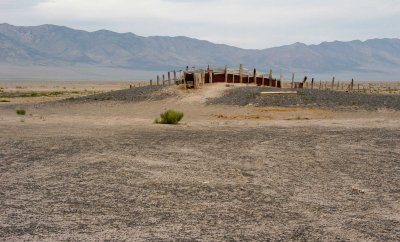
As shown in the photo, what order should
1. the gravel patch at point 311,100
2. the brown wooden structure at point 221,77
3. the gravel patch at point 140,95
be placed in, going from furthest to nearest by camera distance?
1. the brown wooden structure at point 221,77
2. the gravel patch at point 140,95
3. the gravel patch at point 311,100

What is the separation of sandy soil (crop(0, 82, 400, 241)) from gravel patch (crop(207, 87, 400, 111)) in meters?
11.9

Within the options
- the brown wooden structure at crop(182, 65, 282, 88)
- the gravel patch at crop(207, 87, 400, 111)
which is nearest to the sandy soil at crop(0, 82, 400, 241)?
the gravel patch at crop(207, 87, 400, 111)

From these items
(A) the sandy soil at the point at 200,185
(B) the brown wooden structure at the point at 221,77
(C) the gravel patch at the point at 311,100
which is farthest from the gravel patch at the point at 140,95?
(A) the sandy soil at the point at 200,185

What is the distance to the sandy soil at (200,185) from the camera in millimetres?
7055

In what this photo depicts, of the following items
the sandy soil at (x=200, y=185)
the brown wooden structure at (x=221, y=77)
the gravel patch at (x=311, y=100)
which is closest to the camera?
the sandy soil at (x=200, y=185)

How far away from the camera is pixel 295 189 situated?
9.41 metres

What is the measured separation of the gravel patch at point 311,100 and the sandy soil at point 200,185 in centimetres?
1190

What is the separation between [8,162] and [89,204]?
4.58 m

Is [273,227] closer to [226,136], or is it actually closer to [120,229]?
[120,229]

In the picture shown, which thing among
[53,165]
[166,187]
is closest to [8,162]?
[53,165]

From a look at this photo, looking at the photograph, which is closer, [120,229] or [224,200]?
[120,229]

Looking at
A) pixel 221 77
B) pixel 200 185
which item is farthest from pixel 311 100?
pixel 200 185

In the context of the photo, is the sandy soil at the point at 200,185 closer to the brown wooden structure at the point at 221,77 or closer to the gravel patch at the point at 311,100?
the gravel patch at the point at 311,100

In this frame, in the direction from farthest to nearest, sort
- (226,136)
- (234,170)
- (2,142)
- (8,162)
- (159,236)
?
(226,136), (2,142), (8,162), (234,170), (159,236)
